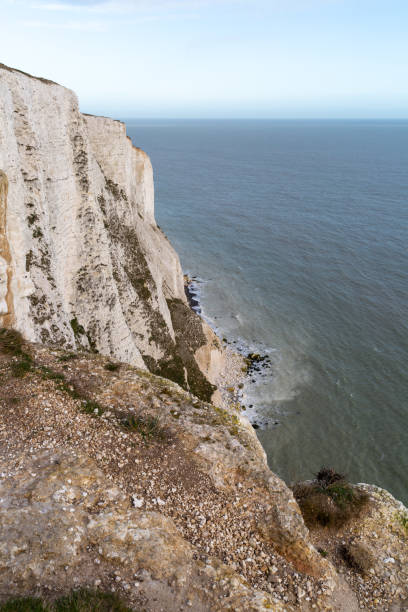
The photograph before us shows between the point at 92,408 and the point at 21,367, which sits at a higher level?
the point at 21,367

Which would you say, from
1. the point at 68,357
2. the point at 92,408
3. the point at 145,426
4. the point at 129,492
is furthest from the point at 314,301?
the point at 129,492

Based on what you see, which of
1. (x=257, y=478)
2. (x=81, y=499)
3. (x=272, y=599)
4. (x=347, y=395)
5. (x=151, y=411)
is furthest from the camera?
(x=347, y=395)

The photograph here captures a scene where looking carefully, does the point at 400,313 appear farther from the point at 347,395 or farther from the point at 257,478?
the point at 257,478

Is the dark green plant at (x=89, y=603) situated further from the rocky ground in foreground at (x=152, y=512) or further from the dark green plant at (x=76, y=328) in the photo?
the dark green plant at (x=76, y=328)

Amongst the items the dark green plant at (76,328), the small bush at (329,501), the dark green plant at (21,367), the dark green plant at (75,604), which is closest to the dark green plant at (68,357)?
the dark green plant at (21,367)

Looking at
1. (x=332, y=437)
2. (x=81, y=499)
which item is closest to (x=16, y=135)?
(x=81, y=499)

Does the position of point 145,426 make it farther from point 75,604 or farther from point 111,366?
point 75,604

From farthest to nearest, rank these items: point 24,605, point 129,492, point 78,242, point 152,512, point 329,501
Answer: point 78,242
point 329,501
point 129,492
point 152,512
point 24,605
